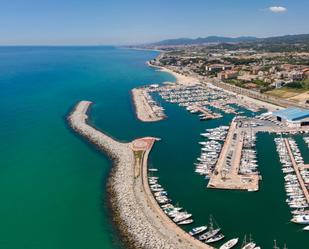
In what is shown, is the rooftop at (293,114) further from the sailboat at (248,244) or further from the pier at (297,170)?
the sailboat at (248,244)

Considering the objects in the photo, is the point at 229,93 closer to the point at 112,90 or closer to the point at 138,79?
the point at 112,90

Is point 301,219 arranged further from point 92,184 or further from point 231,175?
point 92,184

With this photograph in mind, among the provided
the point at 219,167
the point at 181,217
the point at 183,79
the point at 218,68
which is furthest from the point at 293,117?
the point at 218,68

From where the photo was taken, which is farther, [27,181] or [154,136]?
[154,136]

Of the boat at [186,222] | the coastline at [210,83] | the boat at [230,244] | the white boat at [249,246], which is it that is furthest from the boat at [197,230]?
the coastline at [210,83]

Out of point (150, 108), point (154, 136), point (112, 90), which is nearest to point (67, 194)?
point (154, 136)

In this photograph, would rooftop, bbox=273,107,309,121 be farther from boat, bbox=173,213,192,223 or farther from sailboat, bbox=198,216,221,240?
sailboat, bbox=198,216,221,240

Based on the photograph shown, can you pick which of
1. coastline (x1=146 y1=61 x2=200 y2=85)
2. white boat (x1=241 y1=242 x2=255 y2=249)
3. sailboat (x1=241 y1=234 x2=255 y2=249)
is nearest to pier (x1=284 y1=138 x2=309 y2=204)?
sailboat (x1=241 y1=234 x2=255 y2=249)
